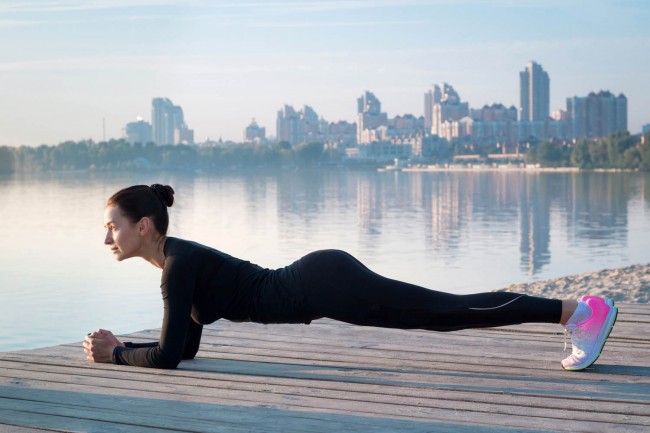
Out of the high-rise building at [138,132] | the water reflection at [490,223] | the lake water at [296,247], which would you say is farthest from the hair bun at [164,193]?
the high-rise building at [138,132]

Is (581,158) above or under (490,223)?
above

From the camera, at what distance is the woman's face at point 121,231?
3207 mm

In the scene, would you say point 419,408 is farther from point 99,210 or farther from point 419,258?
point 99,210

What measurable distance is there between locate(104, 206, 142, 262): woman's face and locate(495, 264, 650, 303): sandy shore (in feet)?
16.4

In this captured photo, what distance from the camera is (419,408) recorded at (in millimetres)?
2635

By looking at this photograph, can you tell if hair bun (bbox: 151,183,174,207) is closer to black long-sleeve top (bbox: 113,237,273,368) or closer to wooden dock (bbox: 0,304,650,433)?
black long-sleeve top (bbox: 113,237,273,368)

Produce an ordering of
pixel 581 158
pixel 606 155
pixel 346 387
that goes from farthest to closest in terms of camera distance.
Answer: pixel 581 158
pixel 606 155
pixel 346 387

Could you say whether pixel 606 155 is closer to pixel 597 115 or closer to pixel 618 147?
pixel 618 147

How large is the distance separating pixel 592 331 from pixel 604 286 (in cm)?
532

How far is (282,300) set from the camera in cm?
311

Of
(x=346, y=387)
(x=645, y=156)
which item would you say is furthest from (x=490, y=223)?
(x=645, y=156)

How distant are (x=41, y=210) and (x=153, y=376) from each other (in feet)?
98.9

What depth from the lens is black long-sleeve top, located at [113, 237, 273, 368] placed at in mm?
3109

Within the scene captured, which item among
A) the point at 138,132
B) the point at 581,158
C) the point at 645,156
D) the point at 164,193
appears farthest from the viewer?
the point at 138,132
